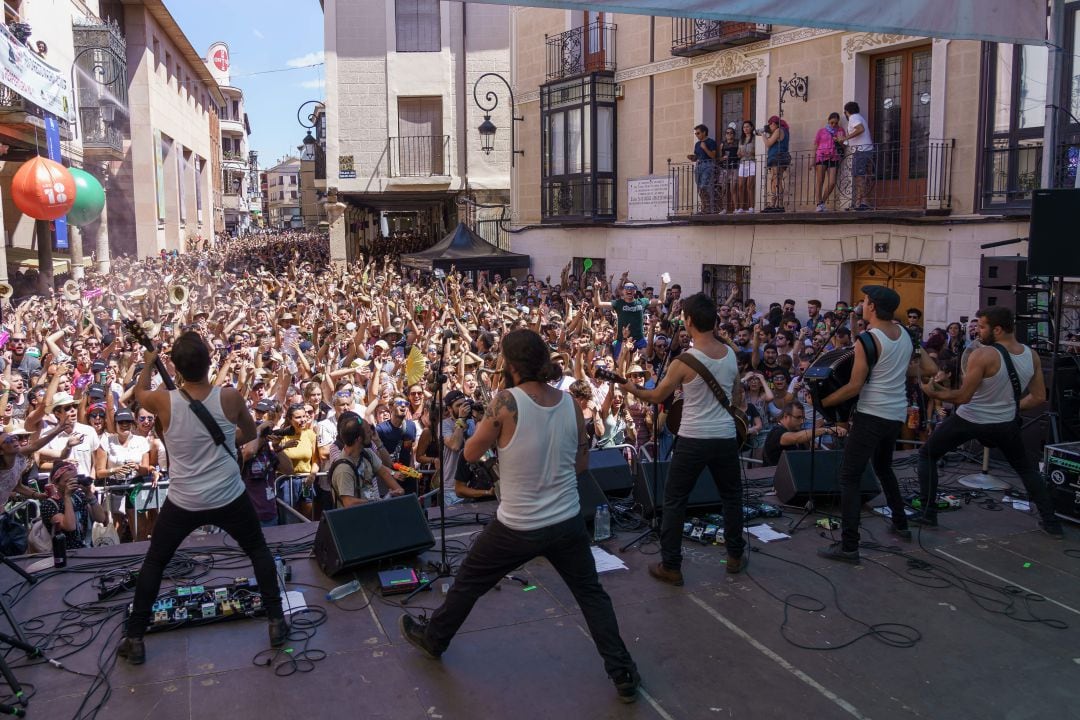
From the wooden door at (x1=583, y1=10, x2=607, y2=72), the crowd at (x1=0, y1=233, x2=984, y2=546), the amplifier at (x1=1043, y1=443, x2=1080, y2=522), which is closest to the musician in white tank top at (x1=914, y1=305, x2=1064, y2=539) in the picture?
the amplifier at (x1=1043, y1=443, x2=1080, y2=522)

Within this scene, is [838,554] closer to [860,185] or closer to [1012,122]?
[1012,122]

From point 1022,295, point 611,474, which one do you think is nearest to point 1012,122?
point 1022,295

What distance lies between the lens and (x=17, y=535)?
6000 mm

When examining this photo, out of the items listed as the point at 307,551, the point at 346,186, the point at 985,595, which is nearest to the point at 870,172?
the point at 985,595

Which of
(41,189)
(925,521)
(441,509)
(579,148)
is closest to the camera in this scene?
(441,509)

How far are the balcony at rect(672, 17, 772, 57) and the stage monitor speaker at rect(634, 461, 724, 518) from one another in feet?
37.1

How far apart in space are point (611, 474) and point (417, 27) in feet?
75.5

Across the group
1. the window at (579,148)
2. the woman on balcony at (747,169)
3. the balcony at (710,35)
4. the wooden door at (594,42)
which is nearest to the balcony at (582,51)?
the wooden door at (594,42)

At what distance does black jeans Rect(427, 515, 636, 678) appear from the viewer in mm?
3865

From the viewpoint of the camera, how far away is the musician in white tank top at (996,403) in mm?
5820

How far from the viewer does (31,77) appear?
13.7 m

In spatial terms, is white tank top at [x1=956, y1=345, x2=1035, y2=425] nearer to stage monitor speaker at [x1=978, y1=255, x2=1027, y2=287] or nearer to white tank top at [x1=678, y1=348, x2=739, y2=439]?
white tank top at [x1=678, y1=348, x2=739, y2=439]

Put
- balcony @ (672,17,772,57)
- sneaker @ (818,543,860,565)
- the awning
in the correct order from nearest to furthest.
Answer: the awning → sneaker @ (818,543,860,565) → balcony @ (672,17,772,57)

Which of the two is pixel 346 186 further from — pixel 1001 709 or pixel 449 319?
pixel 1001 709
